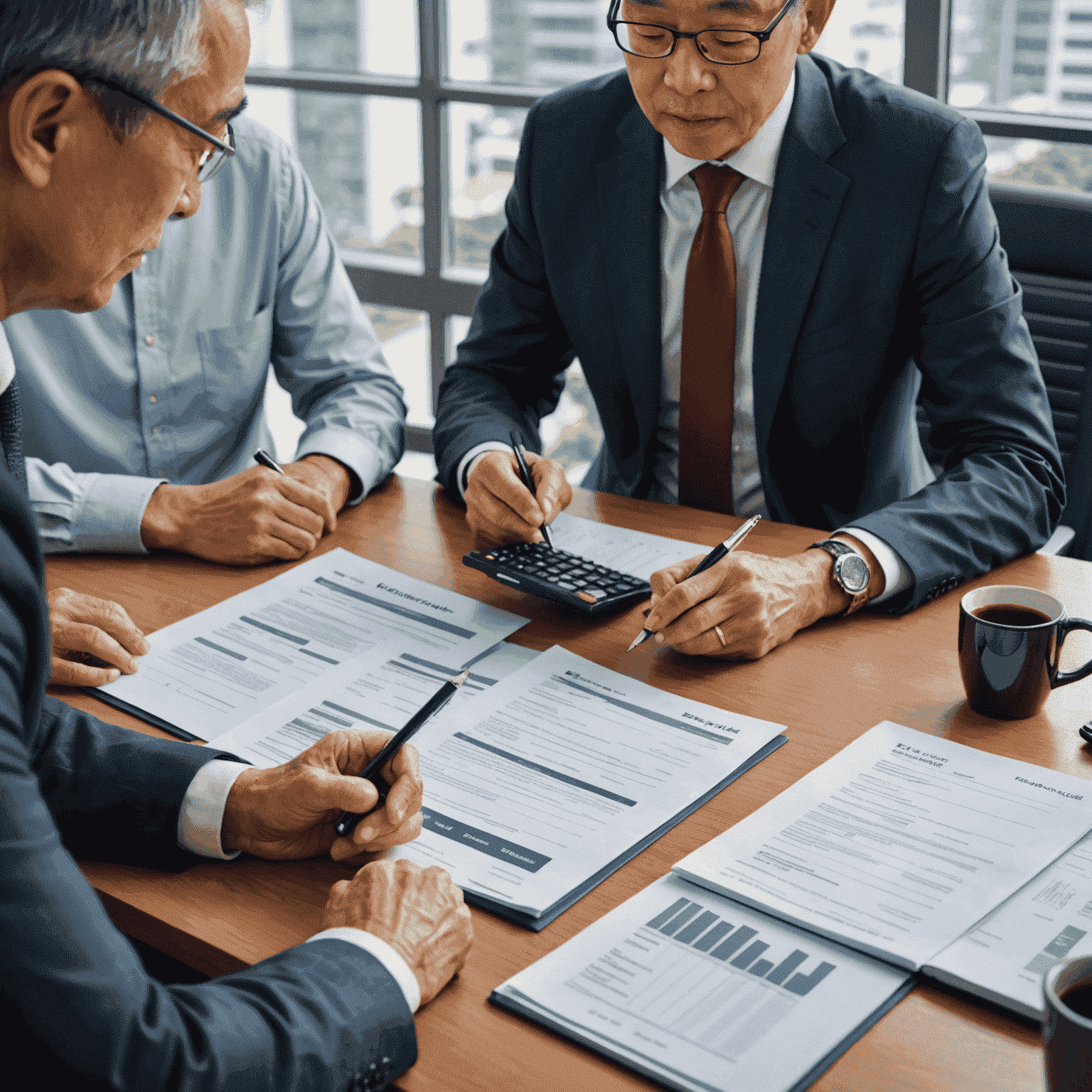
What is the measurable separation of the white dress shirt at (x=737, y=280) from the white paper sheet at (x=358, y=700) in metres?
0.47

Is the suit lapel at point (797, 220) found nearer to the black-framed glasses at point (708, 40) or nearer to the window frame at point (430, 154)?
the black-framed glasses at point (708, 40)

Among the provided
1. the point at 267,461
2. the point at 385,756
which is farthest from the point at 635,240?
the point at 385,756

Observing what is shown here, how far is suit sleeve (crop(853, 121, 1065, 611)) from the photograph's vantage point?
4.96 ft

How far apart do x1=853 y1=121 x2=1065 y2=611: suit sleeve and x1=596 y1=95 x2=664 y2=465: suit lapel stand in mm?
401

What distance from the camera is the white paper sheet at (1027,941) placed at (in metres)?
0.82

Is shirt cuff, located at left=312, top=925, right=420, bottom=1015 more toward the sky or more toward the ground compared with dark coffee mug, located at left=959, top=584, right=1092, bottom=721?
more toward the ground

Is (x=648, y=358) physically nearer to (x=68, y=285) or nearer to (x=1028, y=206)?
(x=1028, y=206)

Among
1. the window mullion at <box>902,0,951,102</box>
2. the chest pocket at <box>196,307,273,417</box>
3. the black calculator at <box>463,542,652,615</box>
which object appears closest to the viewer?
the black calculator at <box>463,542,652,615</box>

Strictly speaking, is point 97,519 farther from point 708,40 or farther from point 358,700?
point 708,40

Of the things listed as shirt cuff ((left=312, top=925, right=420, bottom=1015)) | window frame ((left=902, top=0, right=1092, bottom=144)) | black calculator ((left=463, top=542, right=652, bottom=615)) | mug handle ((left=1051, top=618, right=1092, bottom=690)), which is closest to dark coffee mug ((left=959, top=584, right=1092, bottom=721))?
mug handle ((left=1051, top=618, right=1092, bottom=690))

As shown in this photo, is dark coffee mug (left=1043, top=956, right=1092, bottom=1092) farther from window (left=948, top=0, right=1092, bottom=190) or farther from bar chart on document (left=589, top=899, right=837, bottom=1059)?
window (left=948, top=0, right=1092, bottom=190)

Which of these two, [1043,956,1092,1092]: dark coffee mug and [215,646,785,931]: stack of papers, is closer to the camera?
[1043,956,1092,1092]: dark coffee mug

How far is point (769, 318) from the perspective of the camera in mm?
1779

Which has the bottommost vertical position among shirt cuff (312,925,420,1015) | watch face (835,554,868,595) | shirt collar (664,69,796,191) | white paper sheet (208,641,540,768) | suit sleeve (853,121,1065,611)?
white paper sheet (208,641,540,768)
